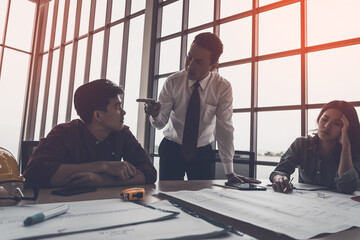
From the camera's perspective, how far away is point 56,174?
1.07 m

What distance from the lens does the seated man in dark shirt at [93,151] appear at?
1.08 meters

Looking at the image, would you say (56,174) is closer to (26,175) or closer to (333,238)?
(26,175)

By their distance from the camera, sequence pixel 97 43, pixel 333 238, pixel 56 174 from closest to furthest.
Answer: pixel 333 238 < pixel 56 174 < pixel 97 43

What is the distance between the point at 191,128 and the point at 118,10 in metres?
3.75

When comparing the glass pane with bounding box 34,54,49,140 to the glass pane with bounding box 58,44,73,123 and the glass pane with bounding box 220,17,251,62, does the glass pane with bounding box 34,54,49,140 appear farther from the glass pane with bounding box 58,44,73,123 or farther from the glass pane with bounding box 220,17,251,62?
the glass pane with bounding box 220,17,251,62

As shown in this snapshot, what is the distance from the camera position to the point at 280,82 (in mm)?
2738

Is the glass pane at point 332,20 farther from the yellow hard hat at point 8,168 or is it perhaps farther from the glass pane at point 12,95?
the glass pane at point 12,95

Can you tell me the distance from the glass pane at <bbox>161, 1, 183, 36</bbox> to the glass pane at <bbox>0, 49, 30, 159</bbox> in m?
4.04

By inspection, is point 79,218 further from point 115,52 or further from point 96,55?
point 96,55

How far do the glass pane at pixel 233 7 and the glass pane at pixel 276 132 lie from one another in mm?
1278

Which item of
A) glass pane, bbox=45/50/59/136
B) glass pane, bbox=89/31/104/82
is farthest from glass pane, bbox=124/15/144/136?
glass pane, bbox=45/50/59/136


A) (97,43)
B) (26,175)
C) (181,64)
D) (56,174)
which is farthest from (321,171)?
(97,43)

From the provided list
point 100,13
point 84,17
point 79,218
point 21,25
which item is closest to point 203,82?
point 79,218

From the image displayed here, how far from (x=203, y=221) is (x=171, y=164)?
4.50 feet
